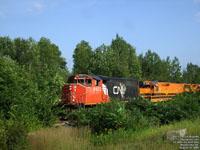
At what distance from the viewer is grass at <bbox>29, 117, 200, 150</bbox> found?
6.82 meters

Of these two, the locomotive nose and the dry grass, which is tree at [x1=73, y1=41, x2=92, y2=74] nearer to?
the locomotive nose

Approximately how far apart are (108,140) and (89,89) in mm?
8952

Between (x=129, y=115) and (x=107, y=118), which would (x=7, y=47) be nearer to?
(x=129, y=115)

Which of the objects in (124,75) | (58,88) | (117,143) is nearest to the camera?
(117,143)

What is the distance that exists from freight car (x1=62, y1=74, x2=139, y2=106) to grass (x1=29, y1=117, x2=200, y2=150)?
732 cm

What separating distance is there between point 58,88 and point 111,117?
19419 millimetres

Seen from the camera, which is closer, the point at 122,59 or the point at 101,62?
the point at 101,62

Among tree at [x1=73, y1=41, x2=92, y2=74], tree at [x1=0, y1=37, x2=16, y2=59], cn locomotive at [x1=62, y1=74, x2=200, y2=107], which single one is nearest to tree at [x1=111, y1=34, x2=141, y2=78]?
tree at [x1=73, y1=41, x2=92, y2=74]

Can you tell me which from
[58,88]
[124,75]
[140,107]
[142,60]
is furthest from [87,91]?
[142,60]

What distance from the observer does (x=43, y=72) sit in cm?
2959

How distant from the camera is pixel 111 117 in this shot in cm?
899

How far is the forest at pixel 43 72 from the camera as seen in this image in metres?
9.30

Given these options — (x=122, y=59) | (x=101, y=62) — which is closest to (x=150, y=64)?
(x=122, y=59)

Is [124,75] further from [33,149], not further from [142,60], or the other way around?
[33,149]
